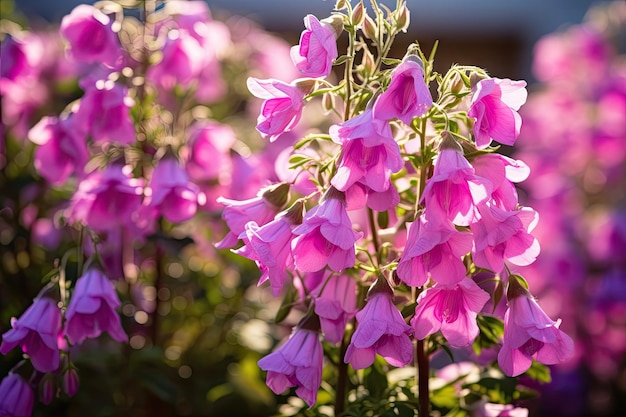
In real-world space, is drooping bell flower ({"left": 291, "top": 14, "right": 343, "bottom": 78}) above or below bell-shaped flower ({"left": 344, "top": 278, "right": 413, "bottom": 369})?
above

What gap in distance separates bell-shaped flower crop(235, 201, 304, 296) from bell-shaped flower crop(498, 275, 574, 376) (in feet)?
0.77

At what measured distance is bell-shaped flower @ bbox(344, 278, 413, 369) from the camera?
2.47ft

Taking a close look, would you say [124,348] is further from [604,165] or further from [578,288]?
[604,165]

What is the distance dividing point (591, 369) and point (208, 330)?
2.98 ft

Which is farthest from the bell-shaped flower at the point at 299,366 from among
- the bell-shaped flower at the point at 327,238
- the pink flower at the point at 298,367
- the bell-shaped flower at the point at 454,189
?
the bell-shaped flower at the point at 454,189

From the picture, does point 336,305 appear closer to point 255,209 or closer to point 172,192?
point 255,209

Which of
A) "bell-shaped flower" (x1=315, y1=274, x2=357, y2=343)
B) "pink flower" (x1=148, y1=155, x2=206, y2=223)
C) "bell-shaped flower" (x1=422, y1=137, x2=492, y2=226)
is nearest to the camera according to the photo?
"bell-shaped flower" (x1=422, y1=137, x2=492, y2=226)

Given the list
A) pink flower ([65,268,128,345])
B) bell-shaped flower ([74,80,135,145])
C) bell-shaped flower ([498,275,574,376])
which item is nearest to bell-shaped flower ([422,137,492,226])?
bell-shaped flower ([498,275,574,376])

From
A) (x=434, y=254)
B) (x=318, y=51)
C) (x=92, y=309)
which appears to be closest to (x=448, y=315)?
(x=434, y=254)

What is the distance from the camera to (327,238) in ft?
2.43

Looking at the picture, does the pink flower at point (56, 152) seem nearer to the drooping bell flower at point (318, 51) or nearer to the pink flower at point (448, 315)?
the drooping bell flower at point (318, 51)

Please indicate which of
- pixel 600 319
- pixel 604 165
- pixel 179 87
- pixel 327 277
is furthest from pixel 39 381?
pixel 604 165

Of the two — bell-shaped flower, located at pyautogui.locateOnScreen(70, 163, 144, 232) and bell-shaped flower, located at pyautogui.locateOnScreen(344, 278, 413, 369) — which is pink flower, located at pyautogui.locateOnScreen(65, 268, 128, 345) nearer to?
bell-shaped flower, located at pyautogui.locateOnScreen(70, 163, 144, 232)

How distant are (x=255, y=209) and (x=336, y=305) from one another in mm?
141
